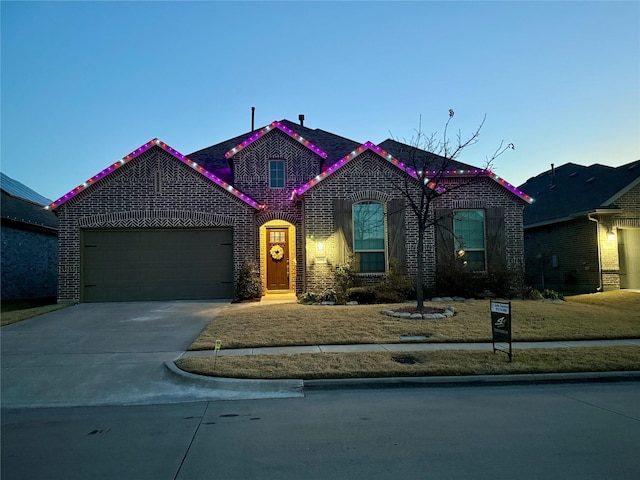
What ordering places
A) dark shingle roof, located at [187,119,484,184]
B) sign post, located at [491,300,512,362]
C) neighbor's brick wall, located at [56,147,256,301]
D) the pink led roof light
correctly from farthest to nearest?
dark shingle roof, located at [187,119,484,184] → the pink led roof light → neighbor's brick wall, located at [56,147,256,301] → sign post, located at [491,300,512,362]

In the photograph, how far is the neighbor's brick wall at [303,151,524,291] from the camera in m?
14.7

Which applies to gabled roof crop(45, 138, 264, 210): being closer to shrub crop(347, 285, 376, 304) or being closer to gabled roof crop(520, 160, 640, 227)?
shrub crop(347, 285, 376, 304)

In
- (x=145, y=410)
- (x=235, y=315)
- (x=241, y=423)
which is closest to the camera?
(x=241, y=423)

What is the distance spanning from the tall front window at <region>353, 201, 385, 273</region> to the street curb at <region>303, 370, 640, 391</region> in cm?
857

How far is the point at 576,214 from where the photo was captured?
56.3ft

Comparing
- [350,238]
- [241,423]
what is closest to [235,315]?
[350,238]

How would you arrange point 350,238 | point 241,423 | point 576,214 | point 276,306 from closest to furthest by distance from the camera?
point 241,423, point 276,306, point 350,238, point 576,214

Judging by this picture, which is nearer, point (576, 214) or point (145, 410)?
point (145, 410)

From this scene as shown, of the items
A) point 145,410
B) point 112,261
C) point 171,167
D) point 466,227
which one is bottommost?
point 145,410

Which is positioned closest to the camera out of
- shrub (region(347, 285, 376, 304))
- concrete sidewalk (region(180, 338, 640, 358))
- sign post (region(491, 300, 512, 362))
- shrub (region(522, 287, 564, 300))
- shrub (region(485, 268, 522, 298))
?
sign post (region(491, 300, 512, 362))

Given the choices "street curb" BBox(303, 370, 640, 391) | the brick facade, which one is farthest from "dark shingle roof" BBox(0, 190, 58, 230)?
the brick facade

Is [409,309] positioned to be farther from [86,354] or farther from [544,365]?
[86,354]

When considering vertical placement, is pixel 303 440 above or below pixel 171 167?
below

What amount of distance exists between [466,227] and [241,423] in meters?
12.6
